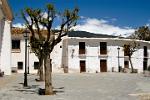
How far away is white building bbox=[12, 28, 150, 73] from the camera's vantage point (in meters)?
49.8

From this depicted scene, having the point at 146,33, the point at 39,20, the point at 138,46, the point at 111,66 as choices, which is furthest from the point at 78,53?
the point at 39,20

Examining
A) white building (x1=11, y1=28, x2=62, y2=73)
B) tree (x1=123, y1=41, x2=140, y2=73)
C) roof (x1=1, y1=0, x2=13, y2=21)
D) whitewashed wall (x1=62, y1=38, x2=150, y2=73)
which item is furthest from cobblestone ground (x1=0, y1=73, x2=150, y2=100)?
tree (x1=123, y1=41, x2=140, y2=73)

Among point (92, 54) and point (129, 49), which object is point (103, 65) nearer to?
point (92, 54)

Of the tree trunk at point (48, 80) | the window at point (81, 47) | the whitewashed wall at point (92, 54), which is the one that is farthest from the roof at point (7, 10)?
the tree trunk at point (48, 80)

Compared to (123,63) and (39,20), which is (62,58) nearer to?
(123,63)

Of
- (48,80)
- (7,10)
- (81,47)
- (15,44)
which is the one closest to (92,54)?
(81,47)

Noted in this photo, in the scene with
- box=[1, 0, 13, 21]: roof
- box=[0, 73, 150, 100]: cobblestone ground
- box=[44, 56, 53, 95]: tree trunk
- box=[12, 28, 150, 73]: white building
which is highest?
box=[1, 0, 13, 21]: roof

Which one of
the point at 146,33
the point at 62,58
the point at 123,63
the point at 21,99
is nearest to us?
the point at 21,99

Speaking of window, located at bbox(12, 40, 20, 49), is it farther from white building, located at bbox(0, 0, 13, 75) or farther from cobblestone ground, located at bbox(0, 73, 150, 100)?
cobblestone ground, located at bbox(0, 73, 150, 100)

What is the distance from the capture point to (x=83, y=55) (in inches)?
2125

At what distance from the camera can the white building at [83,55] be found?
163 feet

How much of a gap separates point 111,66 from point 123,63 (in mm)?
1895

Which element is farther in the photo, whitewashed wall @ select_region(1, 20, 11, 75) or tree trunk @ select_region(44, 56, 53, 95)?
whitewashed wall @ select_region(1, 20, 11, 75)

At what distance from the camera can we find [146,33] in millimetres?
74875
